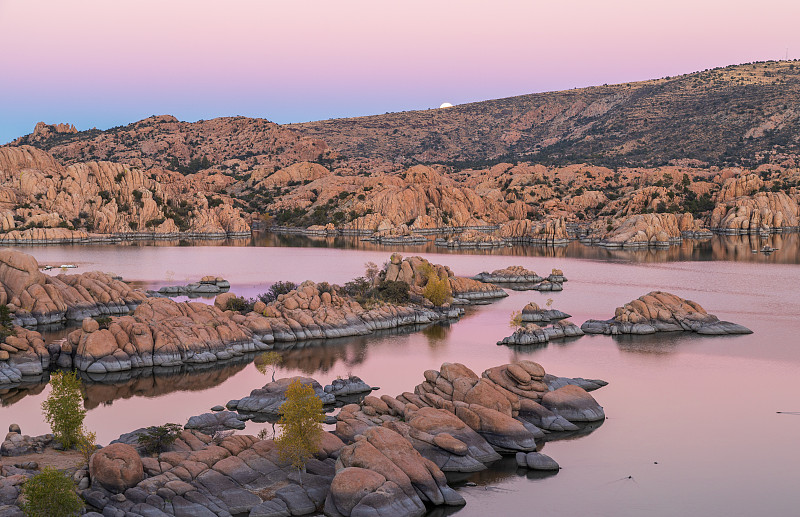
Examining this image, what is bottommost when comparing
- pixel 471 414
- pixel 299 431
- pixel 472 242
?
pixel 471 414

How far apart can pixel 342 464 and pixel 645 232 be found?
14142 cm

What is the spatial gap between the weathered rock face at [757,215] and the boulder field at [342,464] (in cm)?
15767

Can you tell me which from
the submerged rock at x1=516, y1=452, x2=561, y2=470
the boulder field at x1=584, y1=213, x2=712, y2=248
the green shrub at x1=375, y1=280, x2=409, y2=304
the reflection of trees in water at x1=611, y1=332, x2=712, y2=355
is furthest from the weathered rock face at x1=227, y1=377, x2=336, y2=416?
the boulder field at x1=584, y1=213, x2=712, y2=248

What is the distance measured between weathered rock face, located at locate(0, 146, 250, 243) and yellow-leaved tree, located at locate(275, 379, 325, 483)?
13679 centimetres

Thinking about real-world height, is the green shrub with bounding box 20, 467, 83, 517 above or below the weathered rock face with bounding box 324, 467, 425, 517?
above

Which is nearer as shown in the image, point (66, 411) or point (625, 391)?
point (66, 411)

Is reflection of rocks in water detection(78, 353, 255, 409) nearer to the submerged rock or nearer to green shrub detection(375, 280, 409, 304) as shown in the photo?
green shrub detection(375, 280, 409, 304)

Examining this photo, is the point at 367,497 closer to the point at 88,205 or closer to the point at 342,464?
the point at 342,464

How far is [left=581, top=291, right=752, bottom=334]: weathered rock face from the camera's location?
67.6 meters

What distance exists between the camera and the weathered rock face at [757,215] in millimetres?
179375

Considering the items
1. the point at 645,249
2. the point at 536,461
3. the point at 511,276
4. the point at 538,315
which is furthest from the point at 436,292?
the point at 645,249

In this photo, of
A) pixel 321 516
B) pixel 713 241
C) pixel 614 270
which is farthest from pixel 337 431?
pixel 713 241

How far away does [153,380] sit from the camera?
52.1 m

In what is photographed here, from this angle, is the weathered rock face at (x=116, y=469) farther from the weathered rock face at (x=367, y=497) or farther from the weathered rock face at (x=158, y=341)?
the weathered rock face at (x=158, y=341)
